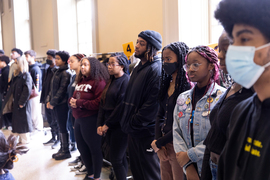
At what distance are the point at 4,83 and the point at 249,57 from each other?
19.7 ft

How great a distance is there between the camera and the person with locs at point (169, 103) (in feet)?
6.02

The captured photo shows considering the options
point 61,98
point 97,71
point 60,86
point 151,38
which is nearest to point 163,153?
point 151,38

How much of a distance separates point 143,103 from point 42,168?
92.2 inches

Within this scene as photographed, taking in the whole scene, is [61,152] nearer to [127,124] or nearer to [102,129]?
[102,129]

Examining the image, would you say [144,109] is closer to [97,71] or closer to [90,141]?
[90,141]

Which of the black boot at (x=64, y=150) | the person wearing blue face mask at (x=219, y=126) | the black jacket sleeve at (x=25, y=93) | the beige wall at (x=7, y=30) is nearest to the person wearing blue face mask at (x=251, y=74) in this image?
the person wearing blue face mask at (x=219, y=126)

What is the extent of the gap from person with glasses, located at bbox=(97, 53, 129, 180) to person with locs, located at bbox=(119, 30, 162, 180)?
0.30m

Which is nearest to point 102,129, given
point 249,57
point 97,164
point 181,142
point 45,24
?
point 97,164

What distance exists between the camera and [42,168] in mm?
3764

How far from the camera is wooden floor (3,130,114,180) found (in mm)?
3434

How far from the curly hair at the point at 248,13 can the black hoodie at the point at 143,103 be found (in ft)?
4.31

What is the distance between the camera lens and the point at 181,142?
160cm

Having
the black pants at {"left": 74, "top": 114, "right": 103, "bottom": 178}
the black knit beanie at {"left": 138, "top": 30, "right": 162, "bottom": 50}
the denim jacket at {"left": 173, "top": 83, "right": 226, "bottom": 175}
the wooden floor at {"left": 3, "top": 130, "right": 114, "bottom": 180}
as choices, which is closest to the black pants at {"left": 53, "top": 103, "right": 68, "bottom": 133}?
the wooden floor at {"left": 3, "top": 130, "right": 114, "bottom": 180}

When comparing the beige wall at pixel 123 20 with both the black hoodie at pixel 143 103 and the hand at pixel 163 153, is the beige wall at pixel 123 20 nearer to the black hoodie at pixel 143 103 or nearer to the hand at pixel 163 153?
the black hoodie at pixel 143 103
